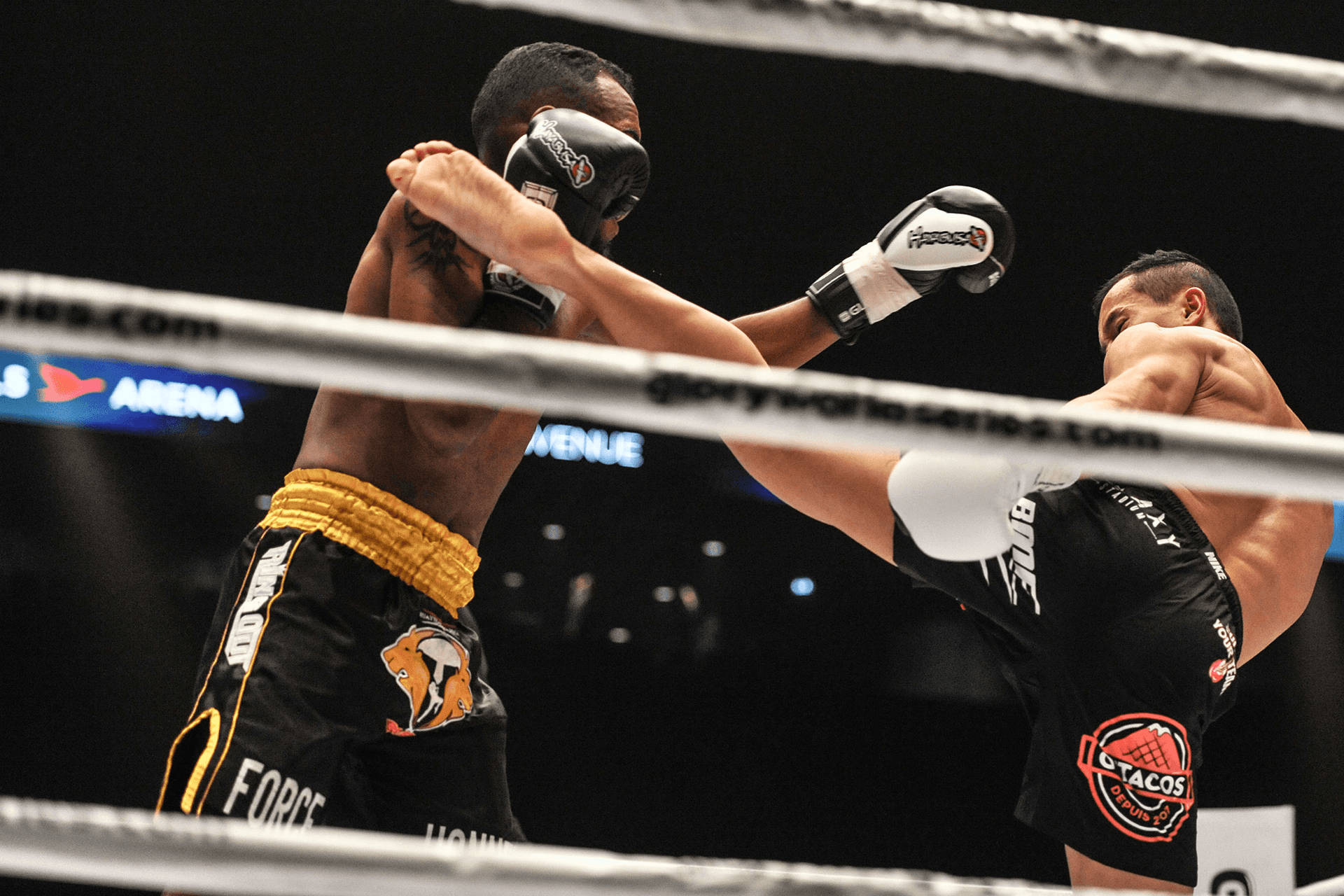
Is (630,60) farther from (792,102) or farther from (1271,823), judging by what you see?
(1271,823)

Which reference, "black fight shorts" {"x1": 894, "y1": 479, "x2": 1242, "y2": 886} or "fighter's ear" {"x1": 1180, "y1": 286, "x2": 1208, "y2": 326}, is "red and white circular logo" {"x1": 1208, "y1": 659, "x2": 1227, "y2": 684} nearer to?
"black fight shorts" {"x1": 894, "y1": 479, "x2": 1242, "y2": 886}

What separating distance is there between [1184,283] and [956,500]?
116 centimetres

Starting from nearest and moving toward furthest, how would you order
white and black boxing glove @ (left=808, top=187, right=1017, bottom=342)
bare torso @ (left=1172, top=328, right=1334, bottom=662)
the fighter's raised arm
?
1. the fighter's raised arm
2. bare torso @ (left=1172, top=328, right=1334, bottom=662)
3. white and black boxing glove @ (left=808, top=187, right=1017, bottom=342)

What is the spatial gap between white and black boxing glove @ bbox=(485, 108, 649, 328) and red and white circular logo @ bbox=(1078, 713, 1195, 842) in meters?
0.82

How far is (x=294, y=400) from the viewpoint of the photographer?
434cm

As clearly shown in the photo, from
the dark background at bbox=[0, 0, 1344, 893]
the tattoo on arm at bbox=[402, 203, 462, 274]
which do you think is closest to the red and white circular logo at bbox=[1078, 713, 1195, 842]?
the tattoo on arm at bbox=[402, 203, 462, 274]

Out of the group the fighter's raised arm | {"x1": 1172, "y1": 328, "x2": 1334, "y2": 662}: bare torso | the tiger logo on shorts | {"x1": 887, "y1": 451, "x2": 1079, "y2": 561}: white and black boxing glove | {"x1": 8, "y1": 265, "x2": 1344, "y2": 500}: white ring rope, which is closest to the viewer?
{"x1": 8, "y1": 265, "x2": 1344, "y2": 500}: white ring rope

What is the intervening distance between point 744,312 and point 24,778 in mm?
3082

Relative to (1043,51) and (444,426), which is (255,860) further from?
(444,426)

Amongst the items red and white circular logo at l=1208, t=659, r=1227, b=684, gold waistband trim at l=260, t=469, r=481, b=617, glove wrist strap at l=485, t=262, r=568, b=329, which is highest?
glove wrist strap at l=485, t=262, r=568, b=329

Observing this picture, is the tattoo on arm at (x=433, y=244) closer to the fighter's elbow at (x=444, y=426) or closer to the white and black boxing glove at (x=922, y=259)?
the fighter's elbow at (x=444, y=426)

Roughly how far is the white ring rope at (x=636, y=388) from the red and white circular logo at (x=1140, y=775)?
81cm

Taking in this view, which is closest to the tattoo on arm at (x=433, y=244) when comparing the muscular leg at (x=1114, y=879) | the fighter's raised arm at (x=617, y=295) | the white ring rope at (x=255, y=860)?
the fighter's raised arm at (x=617, y=295)

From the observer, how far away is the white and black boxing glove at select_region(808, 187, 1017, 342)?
165 cm
